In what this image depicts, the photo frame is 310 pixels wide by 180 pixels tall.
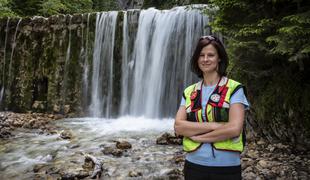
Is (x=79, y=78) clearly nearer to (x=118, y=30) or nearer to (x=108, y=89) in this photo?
(x=108, y=89)

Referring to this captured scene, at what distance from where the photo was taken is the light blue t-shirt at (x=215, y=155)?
2357 mm

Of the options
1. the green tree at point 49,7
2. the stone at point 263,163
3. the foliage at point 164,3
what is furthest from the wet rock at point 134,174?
the green tree at point 49,7

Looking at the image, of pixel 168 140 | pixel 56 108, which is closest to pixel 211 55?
pixel 168 140

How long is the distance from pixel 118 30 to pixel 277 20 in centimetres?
835

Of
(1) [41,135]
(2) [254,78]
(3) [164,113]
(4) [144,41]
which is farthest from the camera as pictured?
(4) [144,41]

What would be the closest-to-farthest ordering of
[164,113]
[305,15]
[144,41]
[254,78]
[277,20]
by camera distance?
[305,15] → [277,20] → [254,78] → [164,113] → [144,41]

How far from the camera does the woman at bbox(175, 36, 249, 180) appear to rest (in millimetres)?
2367

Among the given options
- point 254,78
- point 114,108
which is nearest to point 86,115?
point 114,108

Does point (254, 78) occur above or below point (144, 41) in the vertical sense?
below

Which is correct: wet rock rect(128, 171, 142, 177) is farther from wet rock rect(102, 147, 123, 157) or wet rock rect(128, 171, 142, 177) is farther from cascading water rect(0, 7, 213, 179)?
wet rock rect(102, 147, 123, 157)

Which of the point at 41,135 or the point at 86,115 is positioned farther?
the point at 86,115

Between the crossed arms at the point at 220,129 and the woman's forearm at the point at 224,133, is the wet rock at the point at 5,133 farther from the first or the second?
the woman's forearm at the point at 224,133

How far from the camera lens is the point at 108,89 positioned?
13.7m

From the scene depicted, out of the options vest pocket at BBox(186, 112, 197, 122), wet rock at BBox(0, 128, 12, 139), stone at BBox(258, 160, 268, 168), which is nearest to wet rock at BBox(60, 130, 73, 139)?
wet rock at BBox(0, 128, 12, 139)
